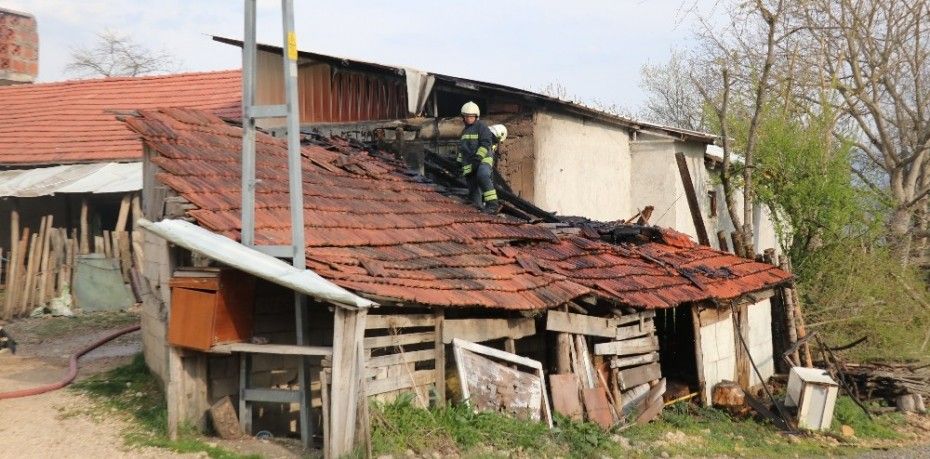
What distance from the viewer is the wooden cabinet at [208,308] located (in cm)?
914

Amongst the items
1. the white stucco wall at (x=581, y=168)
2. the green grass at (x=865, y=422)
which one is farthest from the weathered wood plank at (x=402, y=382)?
the green grass at (x=865, y=422)

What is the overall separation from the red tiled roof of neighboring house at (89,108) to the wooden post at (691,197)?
981cm

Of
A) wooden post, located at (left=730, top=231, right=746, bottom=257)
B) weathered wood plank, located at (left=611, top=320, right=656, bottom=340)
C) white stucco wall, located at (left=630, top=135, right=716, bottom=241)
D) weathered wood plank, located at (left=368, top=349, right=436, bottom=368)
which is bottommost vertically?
weathered wood plank, located at (left=368, top=349, right=436, bottom=368)

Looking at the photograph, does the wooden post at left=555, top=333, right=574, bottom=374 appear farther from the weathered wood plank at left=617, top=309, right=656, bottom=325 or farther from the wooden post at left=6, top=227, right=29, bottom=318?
the wooden post at left=6, top=227, right=29, bottom=318

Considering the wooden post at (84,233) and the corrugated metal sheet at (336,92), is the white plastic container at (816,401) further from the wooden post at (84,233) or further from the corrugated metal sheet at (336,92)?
the wooden post at (84,233)

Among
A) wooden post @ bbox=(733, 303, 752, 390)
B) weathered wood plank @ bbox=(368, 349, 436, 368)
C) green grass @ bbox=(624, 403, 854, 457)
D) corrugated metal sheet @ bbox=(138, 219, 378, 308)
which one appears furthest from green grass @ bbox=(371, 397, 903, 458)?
wooden post @ bbox=(733, 303, 752, 390)

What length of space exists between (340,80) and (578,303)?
6.76m

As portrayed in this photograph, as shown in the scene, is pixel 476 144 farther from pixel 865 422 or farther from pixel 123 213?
pixel 123 213

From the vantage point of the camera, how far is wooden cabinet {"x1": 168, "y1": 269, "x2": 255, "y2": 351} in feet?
30.0

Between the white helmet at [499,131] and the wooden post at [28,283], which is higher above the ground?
the white helmet at [499,131]

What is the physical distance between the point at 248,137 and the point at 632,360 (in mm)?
5974

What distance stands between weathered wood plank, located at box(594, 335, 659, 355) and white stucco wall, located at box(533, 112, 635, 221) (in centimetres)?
347

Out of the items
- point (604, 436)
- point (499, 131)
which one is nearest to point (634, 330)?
point (604, 436)

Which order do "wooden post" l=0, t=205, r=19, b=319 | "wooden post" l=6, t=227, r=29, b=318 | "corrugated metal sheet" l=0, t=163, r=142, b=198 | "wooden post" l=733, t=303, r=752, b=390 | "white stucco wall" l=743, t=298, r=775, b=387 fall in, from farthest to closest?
1. "corrugated metal sheet" l=0, t=163, r=142, b=198
2. "wooden post" l=6, t=227, r=29, b=318
3. "wooden post" l=0, t=205, r=19, b=319
4. "white stucco wall" l=743, t=298, r=775, b=387
5. "wooden post" l=733, t=303, r=752, b=390
